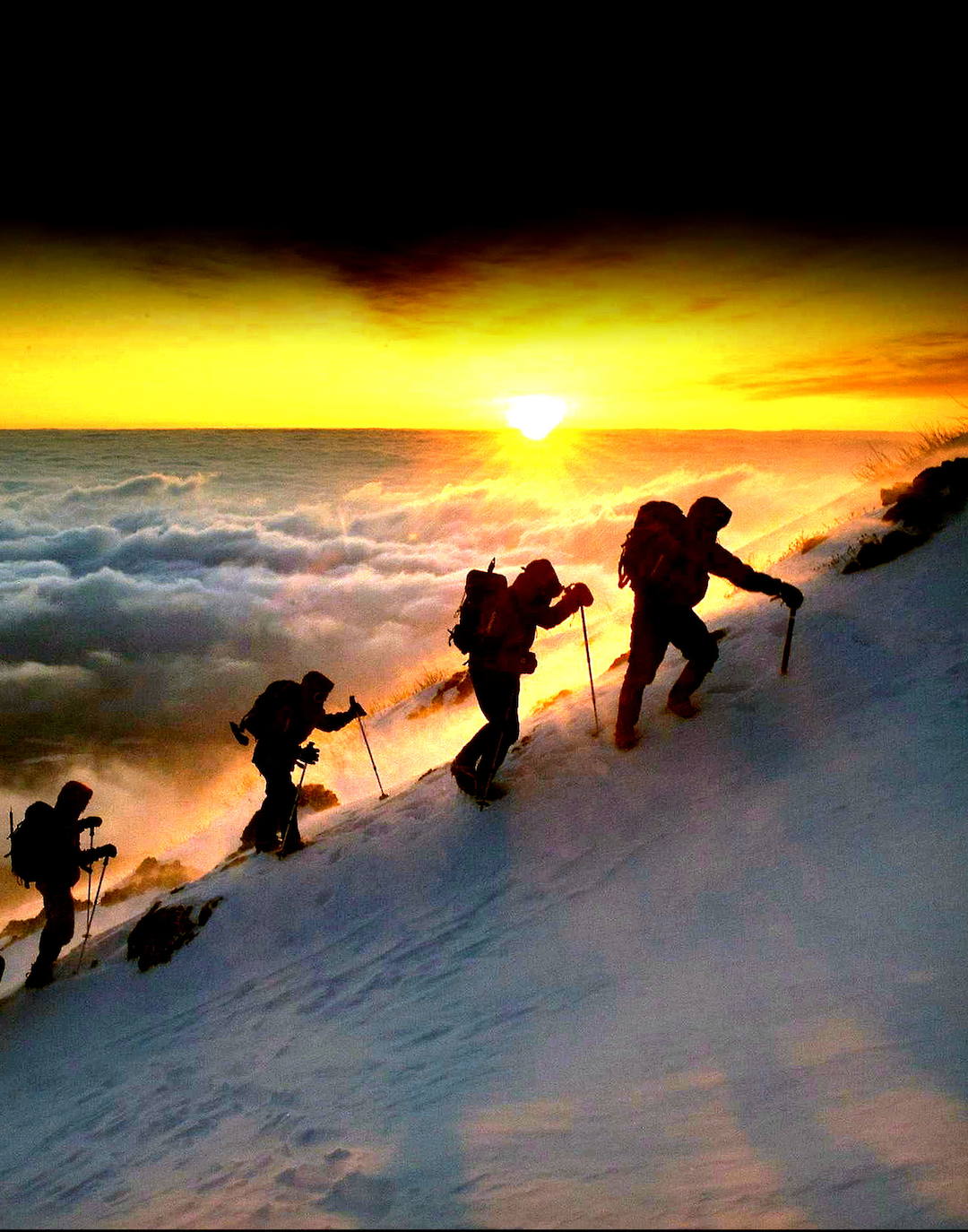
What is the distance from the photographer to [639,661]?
7023 millimetres

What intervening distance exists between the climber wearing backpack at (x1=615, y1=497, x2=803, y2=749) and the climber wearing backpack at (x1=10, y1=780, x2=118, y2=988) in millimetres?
6157

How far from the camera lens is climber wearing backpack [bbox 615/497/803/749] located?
22.0ft

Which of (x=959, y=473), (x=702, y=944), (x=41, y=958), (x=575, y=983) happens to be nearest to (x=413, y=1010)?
(x=575, y=983)

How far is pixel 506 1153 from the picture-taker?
294cm

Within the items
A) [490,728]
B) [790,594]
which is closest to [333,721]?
[490,728]

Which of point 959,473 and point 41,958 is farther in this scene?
point 959,473

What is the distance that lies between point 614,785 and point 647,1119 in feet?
12.8

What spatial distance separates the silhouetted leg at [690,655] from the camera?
6.92 meters

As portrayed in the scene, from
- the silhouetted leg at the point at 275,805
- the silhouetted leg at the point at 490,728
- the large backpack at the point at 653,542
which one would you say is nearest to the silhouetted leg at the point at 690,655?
the large backpack at the point at 653,542

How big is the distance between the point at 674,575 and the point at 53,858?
7306mm

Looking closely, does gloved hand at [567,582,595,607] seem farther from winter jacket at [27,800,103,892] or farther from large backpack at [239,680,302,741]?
winter jacket at [27,800,103,892]

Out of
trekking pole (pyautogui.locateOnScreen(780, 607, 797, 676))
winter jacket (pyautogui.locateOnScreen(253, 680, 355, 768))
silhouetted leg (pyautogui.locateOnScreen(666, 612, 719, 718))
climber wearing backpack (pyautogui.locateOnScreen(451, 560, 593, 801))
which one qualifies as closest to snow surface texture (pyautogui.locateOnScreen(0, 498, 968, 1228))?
trekking pole (pyautogui.locateOnScreen(780, 607, 797, 676))

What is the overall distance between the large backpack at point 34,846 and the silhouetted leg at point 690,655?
6.85m

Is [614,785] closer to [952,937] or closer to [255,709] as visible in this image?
[952,937]
